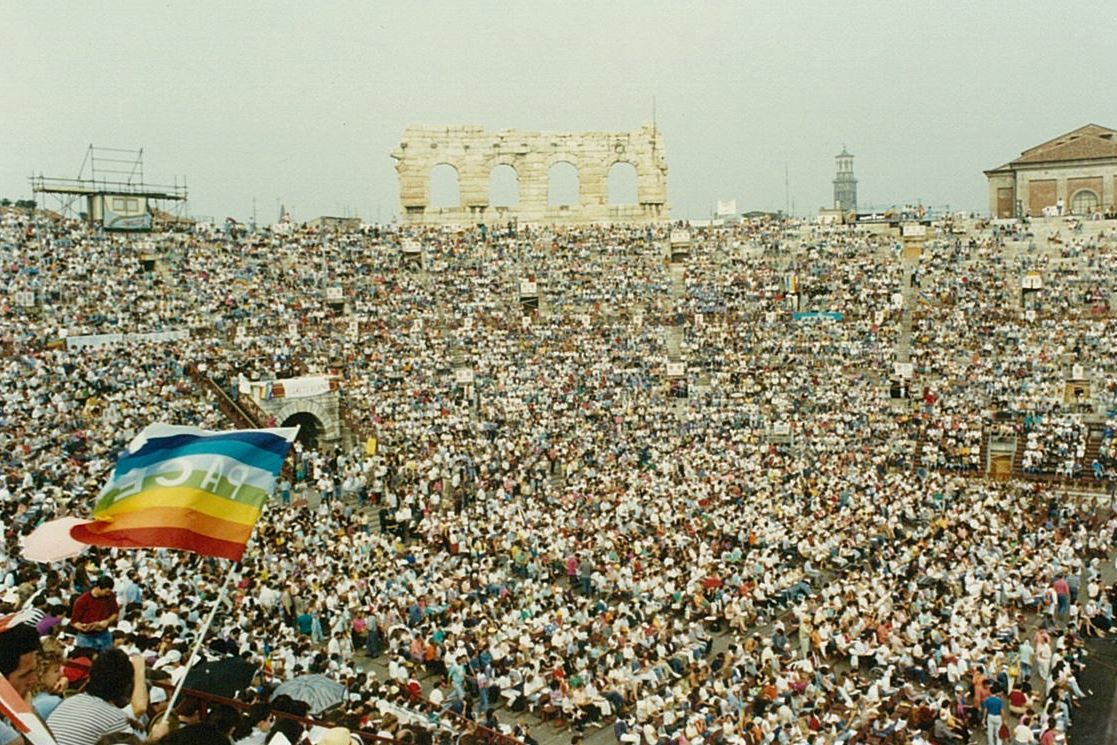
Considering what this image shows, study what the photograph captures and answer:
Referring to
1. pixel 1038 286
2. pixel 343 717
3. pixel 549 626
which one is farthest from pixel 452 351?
pixel 343 717

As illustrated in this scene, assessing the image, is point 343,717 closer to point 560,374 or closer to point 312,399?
point 312,399

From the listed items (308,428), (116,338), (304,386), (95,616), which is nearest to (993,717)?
(95,616)

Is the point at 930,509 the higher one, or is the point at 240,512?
the point at 240,512

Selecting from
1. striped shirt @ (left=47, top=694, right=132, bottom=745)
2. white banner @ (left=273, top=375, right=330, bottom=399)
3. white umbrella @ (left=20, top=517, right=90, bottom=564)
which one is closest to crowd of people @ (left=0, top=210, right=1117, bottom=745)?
striped shirt @ (left=47, top=694, right=132, bottom=745)

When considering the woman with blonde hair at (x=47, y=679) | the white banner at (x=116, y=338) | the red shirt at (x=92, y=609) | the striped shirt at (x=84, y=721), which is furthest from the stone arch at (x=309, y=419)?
the striped shirt at (x=84, y=721)

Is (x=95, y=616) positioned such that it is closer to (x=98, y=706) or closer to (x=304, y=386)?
(x=98, y=706)

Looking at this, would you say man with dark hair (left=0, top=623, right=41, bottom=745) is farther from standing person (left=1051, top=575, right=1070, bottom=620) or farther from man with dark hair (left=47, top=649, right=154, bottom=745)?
standing person (left=1051, top=575, right=1070, bottom=620)
